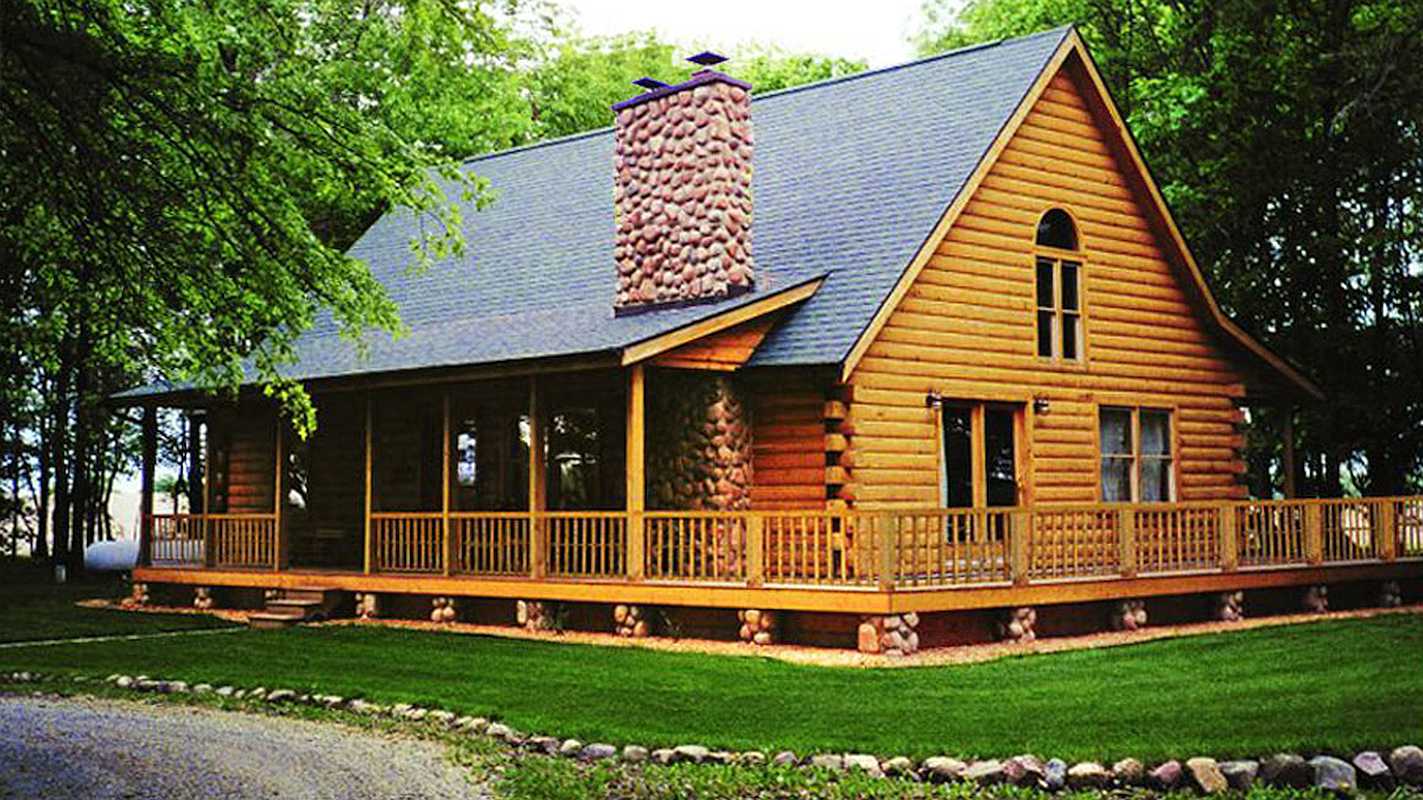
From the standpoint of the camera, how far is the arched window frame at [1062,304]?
22172mm

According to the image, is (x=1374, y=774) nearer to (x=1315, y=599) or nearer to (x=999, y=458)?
(x=999, y=458)

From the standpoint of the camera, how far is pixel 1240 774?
32.3ft

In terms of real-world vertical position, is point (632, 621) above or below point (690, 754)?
above

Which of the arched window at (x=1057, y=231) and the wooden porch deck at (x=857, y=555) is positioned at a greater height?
the arched window at (x=1057, y=231)

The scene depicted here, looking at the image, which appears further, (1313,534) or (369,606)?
(369,606)

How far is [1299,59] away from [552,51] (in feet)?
67.8

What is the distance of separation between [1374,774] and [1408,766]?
21 centimetres

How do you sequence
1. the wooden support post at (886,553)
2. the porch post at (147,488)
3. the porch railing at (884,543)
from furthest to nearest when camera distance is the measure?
the porch post at (147,488), the porch railing at (884,543), the wooden support post at (886,553)

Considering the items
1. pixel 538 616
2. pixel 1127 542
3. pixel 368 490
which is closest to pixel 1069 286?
pixel 1127 542

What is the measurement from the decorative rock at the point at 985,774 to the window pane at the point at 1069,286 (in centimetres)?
1326

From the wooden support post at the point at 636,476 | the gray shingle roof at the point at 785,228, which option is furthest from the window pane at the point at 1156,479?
the wooden support post at the point at 636,476

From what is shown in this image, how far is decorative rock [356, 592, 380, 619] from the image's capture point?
2209 centimetres

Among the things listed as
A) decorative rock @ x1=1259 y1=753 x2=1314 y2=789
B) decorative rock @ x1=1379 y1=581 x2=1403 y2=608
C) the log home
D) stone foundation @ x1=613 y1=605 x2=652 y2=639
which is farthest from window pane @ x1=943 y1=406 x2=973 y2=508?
decorative rock @ x1=1259 y1=753 x2=1314 y2=789

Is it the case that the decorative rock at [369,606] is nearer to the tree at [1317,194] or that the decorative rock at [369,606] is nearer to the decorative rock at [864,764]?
the decorative rock at [864,764]
